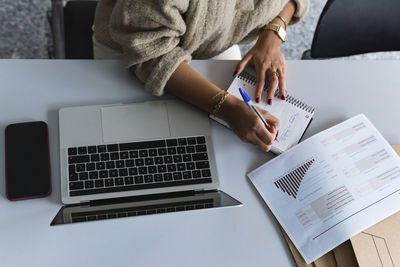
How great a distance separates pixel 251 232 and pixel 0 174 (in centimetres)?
52

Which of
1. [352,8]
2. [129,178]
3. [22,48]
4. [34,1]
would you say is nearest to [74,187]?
[129,178]

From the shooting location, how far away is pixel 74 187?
31.0 inches

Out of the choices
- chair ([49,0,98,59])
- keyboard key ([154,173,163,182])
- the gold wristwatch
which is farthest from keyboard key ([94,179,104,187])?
Result: the gold wristwatch

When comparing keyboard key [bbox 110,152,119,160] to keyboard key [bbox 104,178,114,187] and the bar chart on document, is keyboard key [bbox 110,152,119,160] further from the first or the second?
the bar chart on document

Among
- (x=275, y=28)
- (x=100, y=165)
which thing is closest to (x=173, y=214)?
(x=100, y=165)

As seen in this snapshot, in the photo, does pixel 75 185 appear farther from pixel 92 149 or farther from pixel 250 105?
pixel 250 105

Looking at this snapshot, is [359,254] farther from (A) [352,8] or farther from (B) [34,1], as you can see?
(B) [34,1]

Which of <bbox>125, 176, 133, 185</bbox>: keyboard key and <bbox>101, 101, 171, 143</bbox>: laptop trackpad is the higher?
<bbox>101, 101, 171, 143</bbox>: laptop trackpad

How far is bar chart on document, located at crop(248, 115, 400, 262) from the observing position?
0.80m

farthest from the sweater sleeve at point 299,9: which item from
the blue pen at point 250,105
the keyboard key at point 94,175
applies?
the keyboard key at point 94,175

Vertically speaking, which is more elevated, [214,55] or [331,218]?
[214,55]

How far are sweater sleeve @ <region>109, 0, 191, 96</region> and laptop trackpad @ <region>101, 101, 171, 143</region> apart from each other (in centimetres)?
4

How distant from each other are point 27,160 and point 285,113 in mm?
551

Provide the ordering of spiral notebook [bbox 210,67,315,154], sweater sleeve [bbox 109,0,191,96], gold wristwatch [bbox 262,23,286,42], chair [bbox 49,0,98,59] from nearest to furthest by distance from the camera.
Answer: sweater sleeve [bbox 109,0,191,96] → spiral notebook [bbox 210,67,315,154] → gold wristwatch [bbox 262,23,286,42] → chair [bbox 49,0,98,59]
